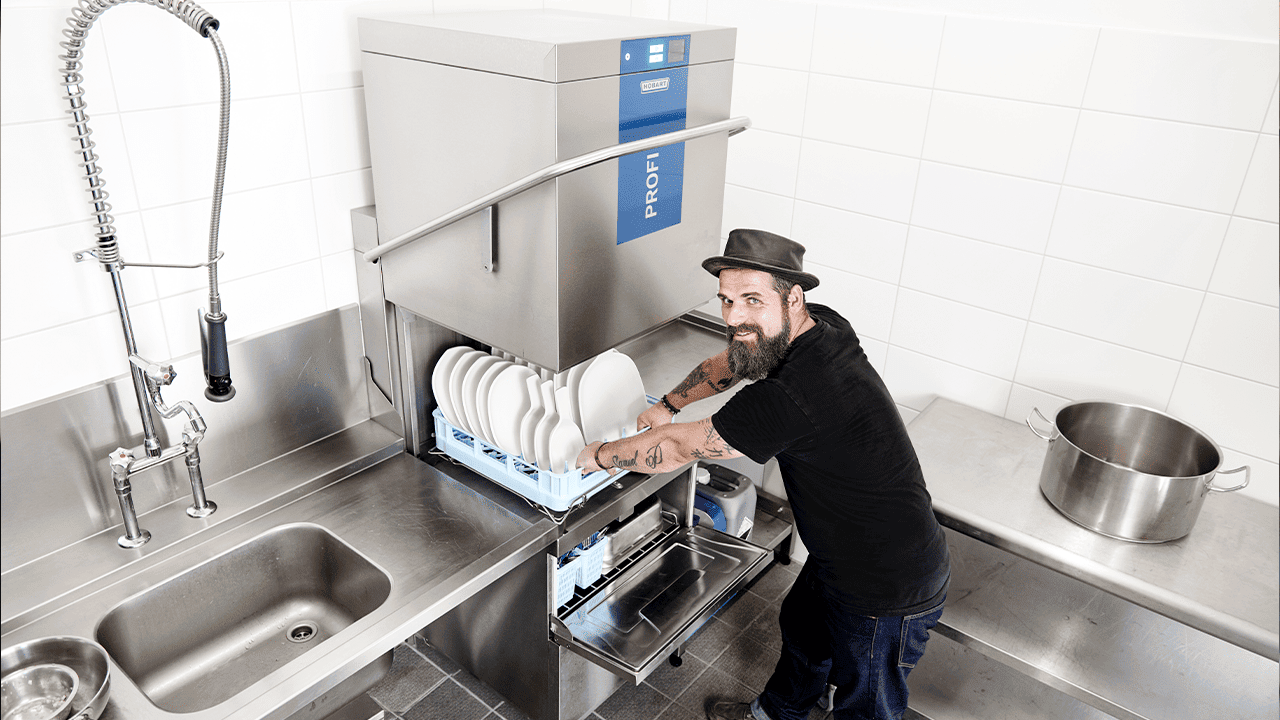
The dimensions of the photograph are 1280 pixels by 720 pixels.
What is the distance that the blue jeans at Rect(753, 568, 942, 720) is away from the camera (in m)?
1.85

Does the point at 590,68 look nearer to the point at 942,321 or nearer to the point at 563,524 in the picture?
the point at 563,524

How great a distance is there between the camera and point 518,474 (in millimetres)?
1743

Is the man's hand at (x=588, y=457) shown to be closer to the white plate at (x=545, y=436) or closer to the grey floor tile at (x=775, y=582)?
the white plate at (x=545, y=436)

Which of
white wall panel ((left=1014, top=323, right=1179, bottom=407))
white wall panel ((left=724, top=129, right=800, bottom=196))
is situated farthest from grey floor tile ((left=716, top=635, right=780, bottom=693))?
white wall panel ((left=724, top=129, right=800, bottom=196))

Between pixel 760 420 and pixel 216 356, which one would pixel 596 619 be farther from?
pixel 216 356

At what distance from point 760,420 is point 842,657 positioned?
70 centimetres

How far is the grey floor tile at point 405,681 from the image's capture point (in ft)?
7.06

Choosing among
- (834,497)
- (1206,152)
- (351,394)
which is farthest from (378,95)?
(1206,152)

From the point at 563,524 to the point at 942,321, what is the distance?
1.22 metres

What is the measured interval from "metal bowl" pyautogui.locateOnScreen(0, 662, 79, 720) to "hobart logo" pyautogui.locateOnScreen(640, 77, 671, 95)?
1.36m

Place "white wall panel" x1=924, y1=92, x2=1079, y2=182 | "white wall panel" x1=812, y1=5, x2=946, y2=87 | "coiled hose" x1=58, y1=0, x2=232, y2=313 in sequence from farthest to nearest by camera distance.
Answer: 1. "white wall panel" x1=812, y1=5, x2=946, y2=87
2. "white wall panel" x1=924, y1=92, x2=1079, y2=182
3. "coiled hose" x1=58, y1=0, x2=232, y2=313

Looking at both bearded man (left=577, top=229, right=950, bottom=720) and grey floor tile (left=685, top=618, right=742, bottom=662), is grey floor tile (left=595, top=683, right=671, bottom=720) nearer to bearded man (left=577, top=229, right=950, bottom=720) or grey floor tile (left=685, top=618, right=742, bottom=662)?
grey floor tile (left=685, top=618, right=742, bottom=662)

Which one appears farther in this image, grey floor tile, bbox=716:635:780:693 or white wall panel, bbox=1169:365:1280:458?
grey floor tile, bbox=716:635:780:693

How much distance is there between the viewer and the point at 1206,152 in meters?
1.76
